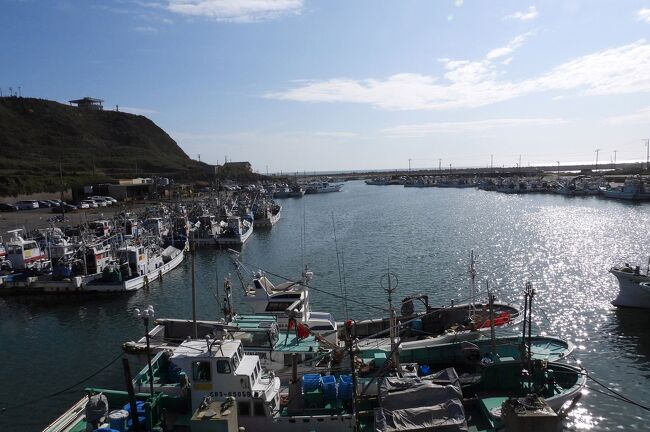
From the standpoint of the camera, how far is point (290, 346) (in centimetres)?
1978

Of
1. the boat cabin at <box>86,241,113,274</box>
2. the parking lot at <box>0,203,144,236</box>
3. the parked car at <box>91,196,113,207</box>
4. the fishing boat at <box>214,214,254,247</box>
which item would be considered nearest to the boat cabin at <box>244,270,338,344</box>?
the boat cabin at <box>86,241,113,274</box>

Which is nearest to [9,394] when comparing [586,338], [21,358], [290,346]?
[21,358]

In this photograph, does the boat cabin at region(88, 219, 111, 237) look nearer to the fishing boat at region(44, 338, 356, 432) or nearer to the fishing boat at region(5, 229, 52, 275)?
the fishing boat at region(5, 229, 52, 275)

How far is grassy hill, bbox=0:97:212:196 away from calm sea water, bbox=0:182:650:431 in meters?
73.6

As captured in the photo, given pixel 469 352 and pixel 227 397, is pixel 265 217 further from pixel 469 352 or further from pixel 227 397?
pixel 227 397

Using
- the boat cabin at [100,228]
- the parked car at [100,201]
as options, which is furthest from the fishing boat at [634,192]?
the parked car at [100,201]

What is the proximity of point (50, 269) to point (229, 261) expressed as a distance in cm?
1877

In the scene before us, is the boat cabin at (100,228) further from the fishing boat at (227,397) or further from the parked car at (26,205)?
the fishing boat at (227,397)

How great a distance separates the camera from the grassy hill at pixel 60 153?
118 metres

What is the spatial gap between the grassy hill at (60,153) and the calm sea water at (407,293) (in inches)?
2897

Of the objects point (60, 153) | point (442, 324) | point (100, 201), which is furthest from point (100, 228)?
point (60, 153)

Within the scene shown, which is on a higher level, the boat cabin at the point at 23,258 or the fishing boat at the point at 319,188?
the fishing boat at the point at 319,188

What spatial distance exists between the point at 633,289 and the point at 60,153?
167511 mm

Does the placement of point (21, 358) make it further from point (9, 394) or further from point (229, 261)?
Answer: point (229, 261)
